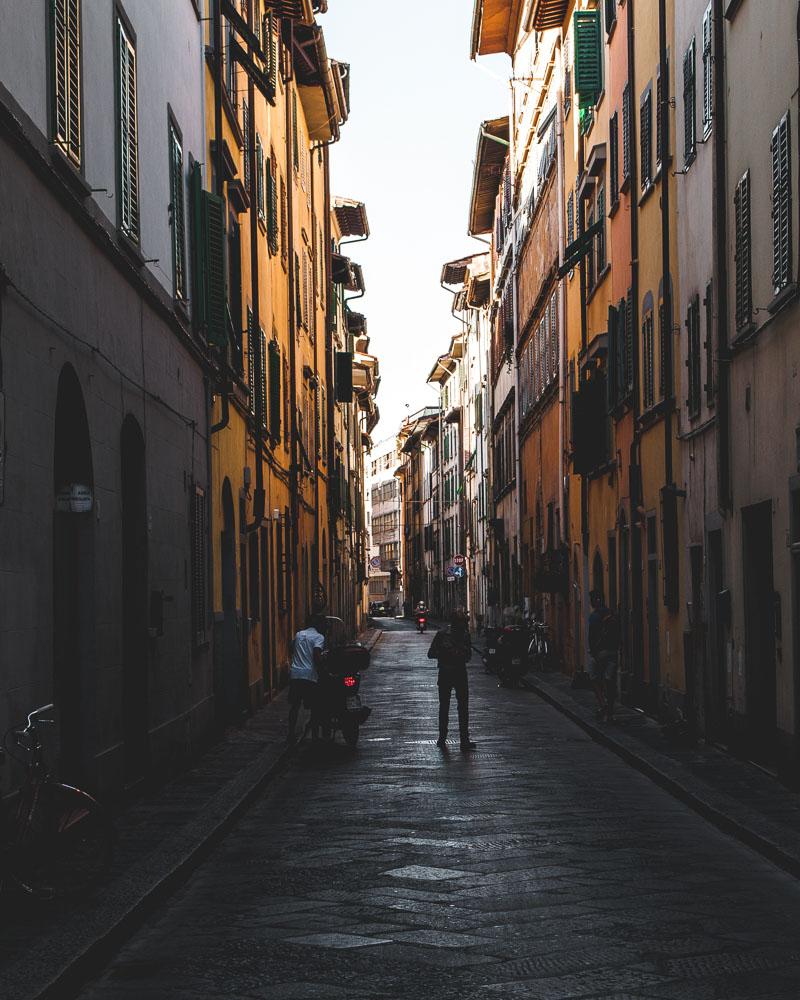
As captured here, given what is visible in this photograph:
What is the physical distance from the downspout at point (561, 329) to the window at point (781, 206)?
59.8ft

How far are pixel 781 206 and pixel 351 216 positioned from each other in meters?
44.8

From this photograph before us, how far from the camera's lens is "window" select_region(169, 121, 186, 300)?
1691cm

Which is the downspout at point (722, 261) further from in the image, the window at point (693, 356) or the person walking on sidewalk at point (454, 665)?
the person walking on sidewalk at point (454, 665)

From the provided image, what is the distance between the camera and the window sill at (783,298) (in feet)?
43.4

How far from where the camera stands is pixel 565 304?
32438 millimetres

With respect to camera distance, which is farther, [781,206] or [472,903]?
[781,206]

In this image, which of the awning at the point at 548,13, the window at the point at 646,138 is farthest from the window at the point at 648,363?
the awning at the point at 548,13

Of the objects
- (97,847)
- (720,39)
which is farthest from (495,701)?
(97,847)

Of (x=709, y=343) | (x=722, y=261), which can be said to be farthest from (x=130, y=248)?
(x=709, y=343)

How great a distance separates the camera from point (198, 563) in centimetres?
1839

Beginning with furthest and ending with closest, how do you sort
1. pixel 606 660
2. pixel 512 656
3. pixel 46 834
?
pixel 512 656, pixel 606 660, pixel 46 834

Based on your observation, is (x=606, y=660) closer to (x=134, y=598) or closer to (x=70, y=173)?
(x=134, y=598)

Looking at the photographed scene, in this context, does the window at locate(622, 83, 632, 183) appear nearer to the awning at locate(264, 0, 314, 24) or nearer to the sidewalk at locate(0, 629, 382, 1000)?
the awning at locate(264, 0, 314, 24)

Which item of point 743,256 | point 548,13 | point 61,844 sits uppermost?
point 548,13
